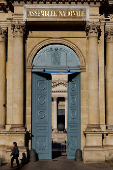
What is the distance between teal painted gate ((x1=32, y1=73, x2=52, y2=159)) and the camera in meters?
19.1

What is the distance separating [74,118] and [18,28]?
678cm

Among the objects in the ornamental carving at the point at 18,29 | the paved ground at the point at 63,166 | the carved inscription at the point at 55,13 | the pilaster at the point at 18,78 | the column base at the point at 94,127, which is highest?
the carved inscription at the point at 55,13

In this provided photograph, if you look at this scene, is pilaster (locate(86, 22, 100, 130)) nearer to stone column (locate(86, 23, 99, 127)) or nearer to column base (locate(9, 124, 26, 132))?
stone column (locate(86, 23, 99, 127))

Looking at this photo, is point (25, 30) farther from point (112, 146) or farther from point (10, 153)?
point (112, 146)

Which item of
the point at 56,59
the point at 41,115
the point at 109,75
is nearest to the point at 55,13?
the point at 56,59

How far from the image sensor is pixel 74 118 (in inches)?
764

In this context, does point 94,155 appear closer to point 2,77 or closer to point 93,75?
point 93,75

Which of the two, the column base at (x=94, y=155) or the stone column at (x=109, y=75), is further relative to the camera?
the stone column at (x=109, y=75)

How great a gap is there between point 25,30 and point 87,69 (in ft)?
15.4

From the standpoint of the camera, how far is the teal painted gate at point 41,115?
62.5 ft

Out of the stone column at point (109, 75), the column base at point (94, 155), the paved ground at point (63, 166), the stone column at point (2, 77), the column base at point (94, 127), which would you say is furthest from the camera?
the stone column at point (109, 75)

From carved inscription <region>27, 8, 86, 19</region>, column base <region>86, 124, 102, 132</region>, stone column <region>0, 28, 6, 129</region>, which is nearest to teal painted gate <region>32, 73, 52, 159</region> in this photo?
stone column <region>0, 28, 6, 129</region>

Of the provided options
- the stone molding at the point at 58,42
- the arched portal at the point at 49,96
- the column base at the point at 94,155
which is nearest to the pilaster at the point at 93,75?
the stone molding at the point at 58,42

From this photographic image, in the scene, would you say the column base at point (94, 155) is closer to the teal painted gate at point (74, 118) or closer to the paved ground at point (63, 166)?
the paved ground at point (63, 166)
